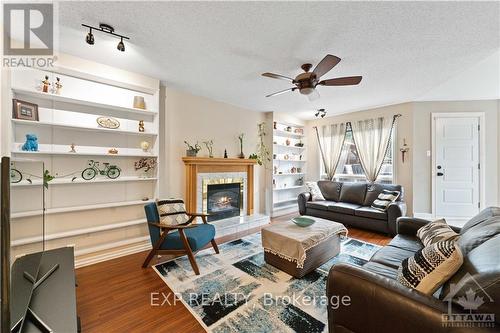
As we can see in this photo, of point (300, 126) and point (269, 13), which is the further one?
point (300, 126)

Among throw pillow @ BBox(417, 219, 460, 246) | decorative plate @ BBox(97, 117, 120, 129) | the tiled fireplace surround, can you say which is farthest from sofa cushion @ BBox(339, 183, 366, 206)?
decorative plate @ BBox(97, 117, 120, 129)

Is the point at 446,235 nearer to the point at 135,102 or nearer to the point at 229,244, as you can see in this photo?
the point at 229,244

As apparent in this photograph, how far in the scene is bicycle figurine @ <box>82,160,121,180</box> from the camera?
2.74 meters

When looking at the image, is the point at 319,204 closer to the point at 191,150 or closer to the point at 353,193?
the point at 353,193

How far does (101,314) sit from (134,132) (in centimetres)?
212

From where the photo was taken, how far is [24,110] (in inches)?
89.2

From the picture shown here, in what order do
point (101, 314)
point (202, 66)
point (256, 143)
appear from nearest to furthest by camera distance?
point (101, 314), point (202, 66), point (256, 143)

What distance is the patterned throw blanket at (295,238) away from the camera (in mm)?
2271

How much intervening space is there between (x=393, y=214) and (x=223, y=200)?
3.07 m

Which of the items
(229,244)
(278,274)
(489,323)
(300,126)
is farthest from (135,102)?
(300,126)

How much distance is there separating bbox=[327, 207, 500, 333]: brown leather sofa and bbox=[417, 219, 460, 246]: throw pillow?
0.96 ft

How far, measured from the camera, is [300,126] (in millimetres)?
6035

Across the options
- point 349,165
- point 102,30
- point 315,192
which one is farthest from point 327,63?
point 349,165

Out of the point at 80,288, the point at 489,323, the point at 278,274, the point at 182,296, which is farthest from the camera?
the point at 278,274
